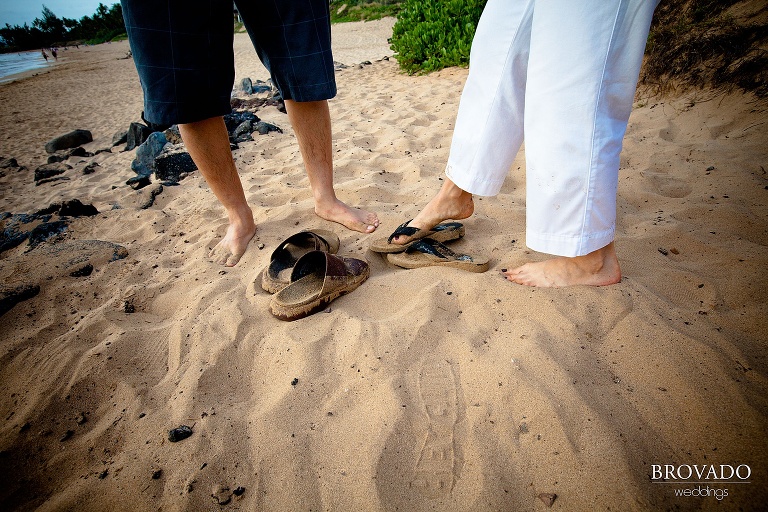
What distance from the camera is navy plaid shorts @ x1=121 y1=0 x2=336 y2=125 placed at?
4.80ft

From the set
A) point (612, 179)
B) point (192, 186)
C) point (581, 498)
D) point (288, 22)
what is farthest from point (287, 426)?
point (192, 186)

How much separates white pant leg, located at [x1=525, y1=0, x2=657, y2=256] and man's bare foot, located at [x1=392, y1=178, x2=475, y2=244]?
1.73ft

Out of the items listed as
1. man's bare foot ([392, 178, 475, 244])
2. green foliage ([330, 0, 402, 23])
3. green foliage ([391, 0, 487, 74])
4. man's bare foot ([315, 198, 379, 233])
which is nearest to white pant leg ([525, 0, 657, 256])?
man's bare foot ([392, 178, 475, 244])

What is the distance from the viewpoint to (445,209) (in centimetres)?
180

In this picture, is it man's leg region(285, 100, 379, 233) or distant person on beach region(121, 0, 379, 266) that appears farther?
man's leg region(285, 100, 379, 233)

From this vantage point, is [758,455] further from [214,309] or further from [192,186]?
[192,186]

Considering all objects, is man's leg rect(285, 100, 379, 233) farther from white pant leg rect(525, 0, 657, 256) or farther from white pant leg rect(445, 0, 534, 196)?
white pant leg rect(525, 0, 657, 256)

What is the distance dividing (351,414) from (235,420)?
14.8 inches

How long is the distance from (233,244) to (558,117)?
170cm

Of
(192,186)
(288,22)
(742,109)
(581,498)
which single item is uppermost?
(288,22)

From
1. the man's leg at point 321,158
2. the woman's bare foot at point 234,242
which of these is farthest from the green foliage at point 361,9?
the woman's bare foot at point 234,242

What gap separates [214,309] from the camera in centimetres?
157

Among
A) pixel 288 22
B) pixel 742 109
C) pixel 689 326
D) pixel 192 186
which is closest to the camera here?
pixel 689 326

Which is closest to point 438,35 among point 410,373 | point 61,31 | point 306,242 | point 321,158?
point 321,158
